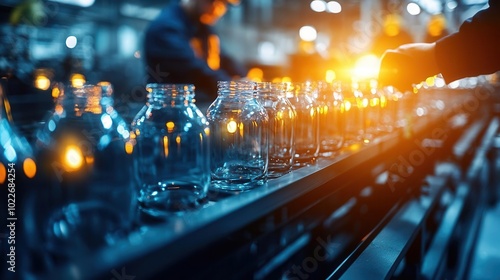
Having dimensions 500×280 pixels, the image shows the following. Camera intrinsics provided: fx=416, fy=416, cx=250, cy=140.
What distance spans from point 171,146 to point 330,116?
21.8 inches

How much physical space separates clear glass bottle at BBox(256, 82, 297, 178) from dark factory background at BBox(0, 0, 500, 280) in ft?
0.21

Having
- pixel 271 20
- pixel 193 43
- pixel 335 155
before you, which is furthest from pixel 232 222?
pixel 271 20

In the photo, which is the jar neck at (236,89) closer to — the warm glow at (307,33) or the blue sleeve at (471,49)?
the blue sleeve at (471,49)

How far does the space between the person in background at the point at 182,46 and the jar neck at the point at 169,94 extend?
5.09 ft

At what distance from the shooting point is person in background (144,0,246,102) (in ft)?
7.48

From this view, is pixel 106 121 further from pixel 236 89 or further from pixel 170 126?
pixel 236 89

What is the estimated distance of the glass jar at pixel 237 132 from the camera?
30.5 inches

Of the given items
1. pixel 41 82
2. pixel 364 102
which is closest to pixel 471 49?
pixel 364 102

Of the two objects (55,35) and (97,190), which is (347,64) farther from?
(97,190)

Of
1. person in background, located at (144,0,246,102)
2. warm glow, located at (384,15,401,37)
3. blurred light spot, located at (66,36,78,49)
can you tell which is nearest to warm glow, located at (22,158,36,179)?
person in background, located at (144,0,246,102)

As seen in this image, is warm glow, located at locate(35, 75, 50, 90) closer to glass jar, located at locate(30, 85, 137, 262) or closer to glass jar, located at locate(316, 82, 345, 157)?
glass jar, located at locate(316, 82, 345, 157)

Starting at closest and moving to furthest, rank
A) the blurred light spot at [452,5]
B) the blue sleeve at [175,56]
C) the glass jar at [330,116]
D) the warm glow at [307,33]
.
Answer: the glass jar at [330,116] < the blue sleeve at [175,56] < the blurred light spot at [452,5] < the warm glow at [307,33]

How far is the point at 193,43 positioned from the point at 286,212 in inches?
59.9

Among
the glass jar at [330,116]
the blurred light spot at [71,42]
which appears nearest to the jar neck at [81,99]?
the glass jar at [330,116]
